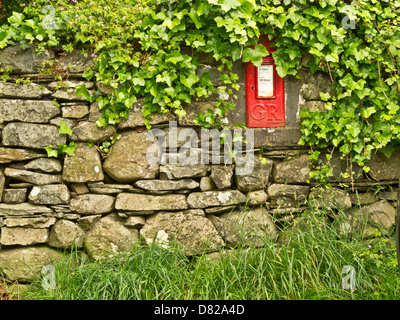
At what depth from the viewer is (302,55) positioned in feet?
11.2

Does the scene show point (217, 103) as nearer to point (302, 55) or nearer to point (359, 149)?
point (302, 55)

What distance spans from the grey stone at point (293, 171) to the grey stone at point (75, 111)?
185 centimetres

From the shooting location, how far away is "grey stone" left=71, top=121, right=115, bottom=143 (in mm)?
3193

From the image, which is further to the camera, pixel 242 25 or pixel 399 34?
pixel 399 34

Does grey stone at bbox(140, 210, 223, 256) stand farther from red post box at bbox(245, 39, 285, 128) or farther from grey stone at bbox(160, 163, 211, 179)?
red post box at bbox(245, 39, 285, 128)

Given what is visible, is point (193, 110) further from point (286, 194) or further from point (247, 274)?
point (247, 274)

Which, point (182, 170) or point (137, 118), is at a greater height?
point (137, 118)

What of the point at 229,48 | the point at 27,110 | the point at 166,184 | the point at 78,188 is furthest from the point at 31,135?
the point at 229,48

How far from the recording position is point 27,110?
10.4 ft

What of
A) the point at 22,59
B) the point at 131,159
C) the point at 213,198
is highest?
the point at 22,59

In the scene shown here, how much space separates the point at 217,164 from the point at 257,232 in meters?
0.71

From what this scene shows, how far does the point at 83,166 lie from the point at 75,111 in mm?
499

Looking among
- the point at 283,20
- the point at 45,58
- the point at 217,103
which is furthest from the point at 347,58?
the point at 45,58

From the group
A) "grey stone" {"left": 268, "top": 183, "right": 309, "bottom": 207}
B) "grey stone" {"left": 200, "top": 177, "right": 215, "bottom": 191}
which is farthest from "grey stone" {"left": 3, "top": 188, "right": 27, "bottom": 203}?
"grey stone" {"left": 268, "top": 183, "right": 309, "bottom": 207}
